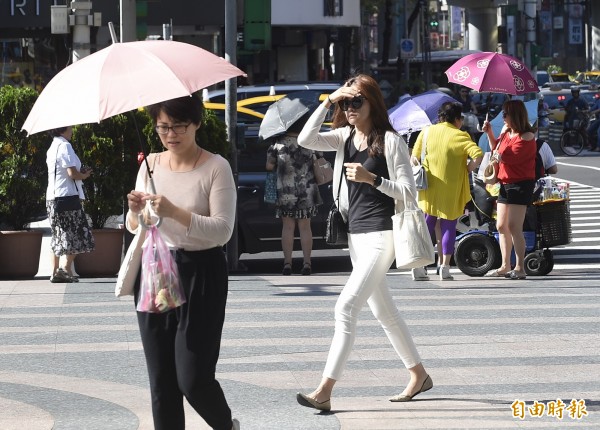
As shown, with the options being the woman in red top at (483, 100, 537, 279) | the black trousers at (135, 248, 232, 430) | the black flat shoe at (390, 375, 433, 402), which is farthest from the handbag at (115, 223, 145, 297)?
the woman in red top at (483, 100, 537, 279)

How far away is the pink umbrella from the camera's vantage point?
13.6 meters

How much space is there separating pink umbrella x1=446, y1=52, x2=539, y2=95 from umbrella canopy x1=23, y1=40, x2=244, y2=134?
26.2ft

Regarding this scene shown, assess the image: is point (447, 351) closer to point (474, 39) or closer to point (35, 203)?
point (35, 203)

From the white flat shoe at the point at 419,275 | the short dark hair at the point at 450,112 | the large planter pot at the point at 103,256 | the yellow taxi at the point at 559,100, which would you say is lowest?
the yellow taxi at the point at 559,100

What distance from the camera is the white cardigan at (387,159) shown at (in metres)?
7.22

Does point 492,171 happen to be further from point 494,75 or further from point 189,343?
point 189,343

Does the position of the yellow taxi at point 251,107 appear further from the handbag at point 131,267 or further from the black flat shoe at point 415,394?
the handbag at point 131,267

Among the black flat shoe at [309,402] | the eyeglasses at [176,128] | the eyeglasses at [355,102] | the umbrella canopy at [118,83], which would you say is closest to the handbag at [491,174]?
the eyeglasses at [355,102]

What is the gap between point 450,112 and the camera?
13281 millimetres

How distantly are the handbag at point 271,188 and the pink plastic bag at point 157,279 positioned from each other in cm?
876

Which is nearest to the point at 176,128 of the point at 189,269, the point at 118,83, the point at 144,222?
the point at 118,83

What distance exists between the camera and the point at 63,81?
5.80m

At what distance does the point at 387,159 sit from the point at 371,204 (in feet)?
0.85

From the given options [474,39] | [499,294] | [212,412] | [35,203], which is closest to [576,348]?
[499,294]
